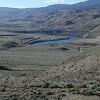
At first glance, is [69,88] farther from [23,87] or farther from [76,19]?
[76,19]

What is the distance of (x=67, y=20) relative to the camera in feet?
616

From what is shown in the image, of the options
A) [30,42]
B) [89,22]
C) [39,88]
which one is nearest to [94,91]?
[39,88]

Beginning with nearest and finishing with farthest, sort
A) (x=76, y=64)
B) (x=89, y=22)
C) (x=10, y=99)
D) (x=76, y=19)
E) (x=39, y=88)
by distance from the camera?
(x=10, y=99) → (x=39, y=88) → (x=76, y=64) → (x=89, y=22) → (x=76, y=19)

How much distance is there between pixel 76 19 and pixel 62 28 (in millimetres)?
21123

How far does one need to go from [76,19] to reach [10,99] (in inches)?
6662

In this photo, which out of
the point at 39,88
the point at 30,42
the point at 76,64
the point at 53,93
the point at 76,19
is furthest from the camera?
the point at 76,19

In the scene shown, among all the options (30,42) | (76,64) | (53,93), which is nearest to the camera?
(53,93)

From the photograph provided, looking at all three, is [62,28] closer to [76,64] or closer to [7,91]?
[76,64]

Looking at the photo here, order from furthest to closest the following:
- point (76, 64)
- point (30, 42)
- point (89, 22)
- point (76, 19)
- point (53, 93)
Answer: point (76, 19) → point (89, 22) → point (30, 42) → point (76, 64) → point (53, 93)

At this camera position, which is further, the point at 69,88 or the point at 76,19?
the point at 76,19

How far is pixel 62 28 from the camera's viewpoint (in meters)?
166

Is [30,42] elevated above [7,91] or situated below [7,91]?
below

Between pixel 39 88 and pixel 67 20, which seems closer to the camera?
pixel 39 88

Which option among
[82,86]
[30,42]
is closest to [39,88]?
[82,86]
